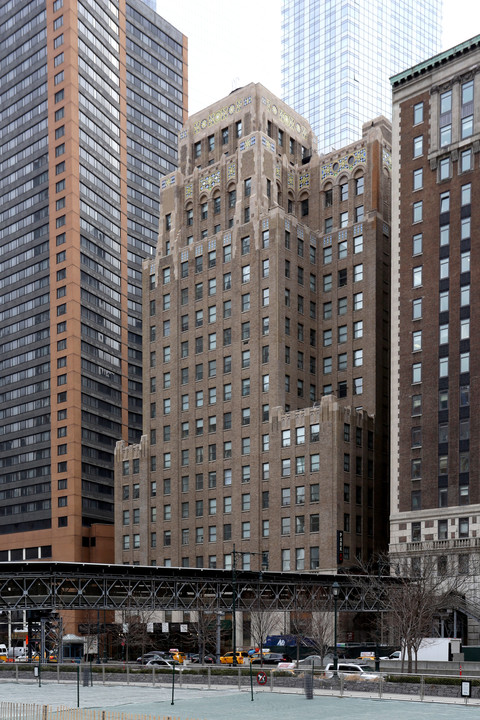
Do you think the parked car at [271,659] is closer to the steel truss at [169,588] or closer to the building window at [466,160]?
the steel truss at [169,588]

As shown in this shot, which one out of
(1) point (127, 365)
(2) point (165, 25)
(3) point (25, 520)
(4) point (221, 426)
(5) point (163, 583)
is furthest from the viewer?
(2) point (165, 25)

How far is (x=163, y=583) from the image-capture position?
89.4 metres

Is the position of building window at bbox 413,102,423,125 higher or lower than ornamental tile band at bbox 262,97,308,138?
lower

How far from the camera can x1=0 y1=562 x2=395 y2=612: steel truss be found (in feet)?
244

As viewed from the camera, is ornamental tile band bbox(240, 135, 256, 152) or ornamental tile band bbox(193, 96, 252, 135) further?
ornamental tile band bbox(193, 96, 252, 135)

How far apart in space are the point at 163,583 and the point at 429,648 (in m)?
24.5

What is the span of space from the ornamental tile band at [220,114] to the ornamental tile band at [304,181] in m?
11.8

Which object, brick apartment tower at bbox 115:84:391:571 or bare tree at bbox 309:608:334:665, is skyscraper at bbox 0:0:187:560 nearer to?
brick apartment tower at bbox 115:84:391:571

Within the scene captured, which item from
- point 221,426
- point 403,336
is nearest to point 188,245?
point 221,426

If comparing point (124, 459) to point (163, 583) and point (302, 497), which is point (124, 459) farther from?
point (163, 583)

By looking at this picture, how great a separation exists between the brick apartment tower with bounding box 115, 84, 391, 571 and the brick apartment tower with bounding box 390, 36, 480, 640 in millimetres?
9754

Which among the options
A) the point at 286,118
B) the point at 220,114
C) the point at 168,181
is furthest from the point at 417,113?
the point at 168,181

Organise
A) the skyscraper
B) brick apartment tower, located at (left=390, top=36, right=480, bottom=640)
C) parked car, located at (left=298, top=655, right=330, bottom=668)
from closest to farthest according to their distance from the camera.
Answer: parked car, located at (left=298, top=655, right=330, bottom=668) < brick apartment tower, located at (left=390, top=36, right=480, bottom=640) < the skyscraper

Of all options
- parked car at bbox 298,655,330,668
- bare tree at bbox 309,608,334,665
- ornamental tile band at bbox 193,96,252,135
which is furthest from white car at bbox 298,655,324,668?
ornamental tile band at bbox 193,96,252,135
